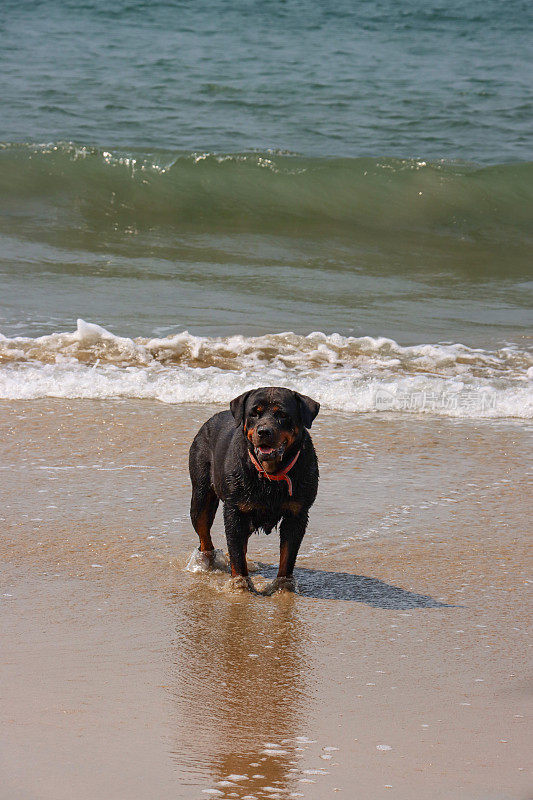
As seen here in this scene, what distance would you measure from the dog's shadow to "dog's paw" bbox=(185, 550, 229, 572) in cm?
22

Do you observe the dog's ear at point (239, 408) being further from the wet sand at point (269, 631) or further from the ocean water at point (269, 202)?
the ocean water at point (269, 202)

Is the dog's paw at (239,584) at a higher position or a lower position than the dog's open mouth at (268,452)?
lower

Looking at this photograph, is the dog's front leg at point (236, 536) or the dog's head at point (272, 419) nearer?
the dog's head at point (272, 419)

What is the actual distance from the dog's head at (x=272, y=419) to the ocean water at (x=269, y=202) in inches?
122

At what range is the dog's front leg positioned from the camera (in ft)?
15.1

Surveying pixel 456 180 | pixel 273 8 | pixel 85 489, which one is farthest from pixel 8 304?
pixel 273 8

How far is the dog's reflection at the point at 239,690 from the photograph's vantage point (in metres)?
3.06

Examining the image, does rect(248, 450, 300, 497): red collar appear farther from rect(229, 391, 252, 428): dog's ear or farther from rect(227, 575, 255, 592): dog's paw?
rect(227, 575, 255, 592): dog's paw

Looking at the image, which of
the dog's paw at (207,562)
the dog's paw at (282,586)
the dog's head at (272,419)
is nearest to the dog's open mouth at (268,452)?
the dog's head at (272,419)

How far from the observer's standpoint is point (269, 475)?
445 cm

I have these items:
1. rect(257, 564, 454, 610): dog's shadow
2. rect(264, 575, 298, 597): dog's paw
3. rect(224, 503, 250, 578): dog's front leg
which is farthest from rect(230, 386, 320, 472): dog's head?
rect(257, 564, 454, 610): dog's shadow

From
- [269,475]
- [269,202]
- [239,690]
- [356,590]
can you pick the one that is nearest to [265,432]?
[269,475]

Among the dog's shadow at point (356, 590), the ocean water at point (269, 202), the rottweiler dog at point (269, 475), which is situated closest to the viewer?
the rottweiler dog at point (269, 475)

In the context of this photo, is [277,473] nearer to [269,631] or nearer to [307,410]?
[307,410]
